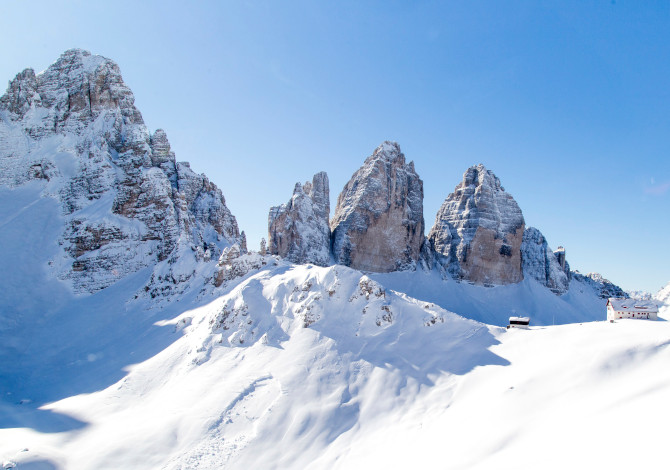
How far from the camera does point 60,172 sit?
61.9 metres

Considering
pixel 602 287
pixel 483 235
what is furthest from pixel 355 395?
pixel 602 287

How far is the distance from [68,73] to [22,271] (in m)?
39.3

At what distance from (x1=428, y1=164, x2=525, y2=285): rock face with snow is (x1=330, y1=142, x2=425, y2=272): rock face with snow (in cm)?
931

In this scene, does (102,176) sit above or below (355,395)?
above

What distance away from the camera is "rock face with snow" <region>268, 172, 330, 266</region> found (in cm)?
7781

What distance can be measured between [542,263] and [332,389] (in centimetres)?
9388

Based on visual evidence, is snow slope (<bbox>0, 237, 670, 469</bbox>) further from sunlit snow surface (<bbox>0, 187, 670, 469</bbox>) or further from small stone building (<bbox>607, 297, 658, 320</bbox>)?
small stone building (<bbox>607, 297, 658, 320</bbox>)

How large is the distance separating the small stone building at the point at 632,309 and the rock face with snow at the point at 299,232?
175ft

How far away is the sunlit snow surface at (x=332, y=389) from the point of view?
17219 millimetres

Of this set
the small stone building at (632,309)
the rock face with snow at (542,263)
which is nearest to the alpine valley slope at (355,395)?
the small stone building at (632,309)

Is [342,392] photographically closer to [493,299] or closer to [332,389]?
[332,389]

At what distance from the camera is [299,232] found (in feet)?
259

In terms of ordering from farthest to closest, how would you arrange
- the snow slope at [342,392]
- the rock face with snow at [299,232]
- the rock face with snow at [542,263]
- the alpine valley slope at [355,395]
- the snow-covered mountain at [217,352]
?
1. the rock face with snow at [542,263]
2. the rock face with snow at [299,232]
3. the snow-covered mountain at [217,352]
4. the snow slope at [342,392]
5. the alpine valley slope at [355,395]

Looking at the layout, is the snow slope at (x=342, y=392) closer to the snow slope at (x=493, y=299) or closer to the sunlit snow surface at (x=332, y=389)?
the sunlit snow surface at (x=332, y=389)
